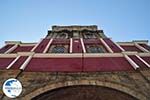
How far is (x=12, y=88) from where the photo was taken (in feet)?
33.6

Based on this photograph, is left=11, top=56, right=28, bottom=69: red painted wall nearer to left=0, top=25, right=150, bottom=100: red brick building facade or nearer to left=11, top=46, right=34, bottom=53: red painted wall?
left=0, top=25, right=150, bottom=100: red brick building facade

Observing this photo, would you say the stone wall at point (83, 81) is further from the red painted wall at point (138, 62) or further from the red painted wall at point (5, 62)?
the red painted wall at point (5, 62)

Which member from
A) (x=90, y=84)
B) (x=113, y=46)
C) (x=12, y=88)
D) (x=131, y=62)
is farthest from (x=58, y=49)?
(x=12, y=88)

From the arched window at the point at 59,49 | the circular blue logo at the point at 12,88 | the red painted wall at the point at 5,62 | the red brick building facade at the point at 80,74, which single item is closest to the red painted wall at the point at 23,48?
the red brick building facade at the point at 80,74

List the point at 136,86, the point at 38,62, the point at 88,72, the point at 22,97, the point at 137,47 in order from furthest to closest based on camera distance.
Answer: the point at 137,47 < the point at 38,62 < the point at 88,72 < the point at 136,86 < the point at 22,97

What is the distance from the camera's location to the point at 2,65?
14.2 m

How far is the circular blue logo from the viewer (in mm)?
10180

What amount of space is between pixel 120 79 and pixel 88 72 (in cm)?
161

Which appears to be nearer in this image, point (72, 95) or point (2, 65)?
point (72, 95)

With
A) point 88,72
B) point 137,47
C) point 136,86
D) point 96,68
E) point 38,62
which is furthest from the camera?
point 137,47

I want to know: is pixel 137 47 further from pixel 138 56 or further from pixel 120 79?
pixel 120 79

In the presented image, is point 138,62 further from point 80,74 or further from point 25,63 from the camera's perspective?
point 25,63

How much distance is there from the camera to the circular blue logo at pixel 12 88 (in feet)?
33.4

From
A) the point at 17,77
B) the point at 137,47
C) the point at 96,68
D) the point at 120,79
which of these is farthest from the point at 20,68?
the point at 137,47
